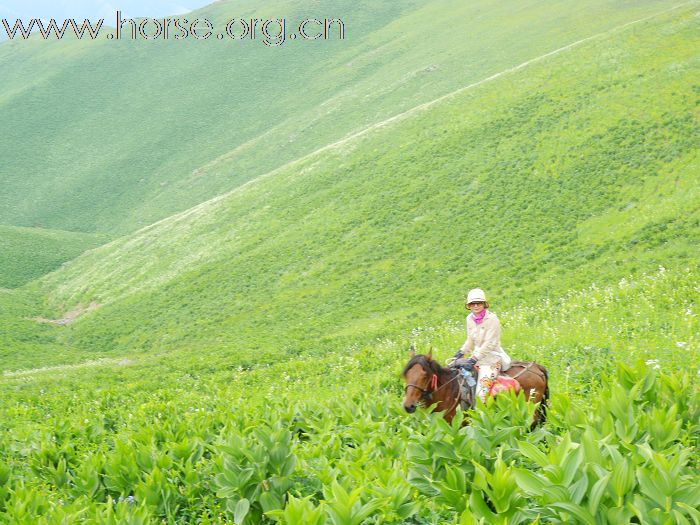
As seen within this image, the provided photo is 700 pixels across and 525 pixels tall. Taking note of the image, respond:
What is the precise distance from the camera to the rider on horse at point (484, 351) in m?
12.5

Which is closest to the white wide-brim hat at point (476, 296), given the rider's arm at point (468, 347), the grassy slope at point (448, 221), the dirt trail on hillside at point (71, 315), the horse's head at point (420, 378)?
the rider's arm at point (468, 347)

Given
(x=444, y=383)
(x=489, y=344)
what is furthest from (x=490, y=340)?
(x=444, y=383)

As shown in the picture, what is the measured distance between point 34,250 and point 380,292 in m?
59.3

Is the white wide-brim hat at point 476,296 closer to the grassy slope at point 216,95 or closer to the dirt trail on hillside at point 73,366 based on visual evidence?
the dirt trail on hillside at point 73,366

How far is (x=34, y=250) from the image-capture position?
8069cm

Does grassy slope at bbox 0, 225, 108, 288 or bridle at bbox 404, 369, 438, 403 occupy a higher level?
bridle at bbox 404, 369, 438, 403

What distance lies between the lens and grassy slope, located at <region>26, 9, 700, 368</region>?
35.0m

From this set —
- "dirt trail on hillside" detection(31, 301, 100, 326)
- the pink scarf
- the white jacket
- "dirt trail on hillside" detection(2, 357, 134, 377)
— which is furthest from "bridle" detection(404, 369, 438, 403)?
"dirt trail on hillside" detection(31, 301, 100, 326)

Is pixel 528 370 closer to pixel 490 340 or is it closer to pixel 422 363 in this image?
pixel 490 340

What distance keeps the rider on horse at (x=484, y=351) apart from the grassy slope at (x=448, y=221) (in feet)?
60.5

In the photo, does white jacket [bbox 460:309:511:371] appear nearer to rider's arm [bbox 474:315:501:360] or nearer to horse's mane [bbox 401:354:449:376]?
rider's arm [bbox 474:315:501:360]

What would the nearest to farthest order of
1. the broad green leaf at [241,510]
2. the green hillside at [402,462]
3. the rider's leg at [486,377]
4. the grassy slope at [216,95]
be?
the green hillside at [402,462], the broad green leaf at [241,510], the rider's leg at [486,377], the grassy slope at [216,95]

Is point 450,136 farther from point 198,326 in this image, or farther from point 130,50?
point 130,50

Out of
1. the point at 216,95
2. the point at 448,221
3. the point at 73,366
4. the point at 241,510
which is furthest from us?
the point at 216,95
